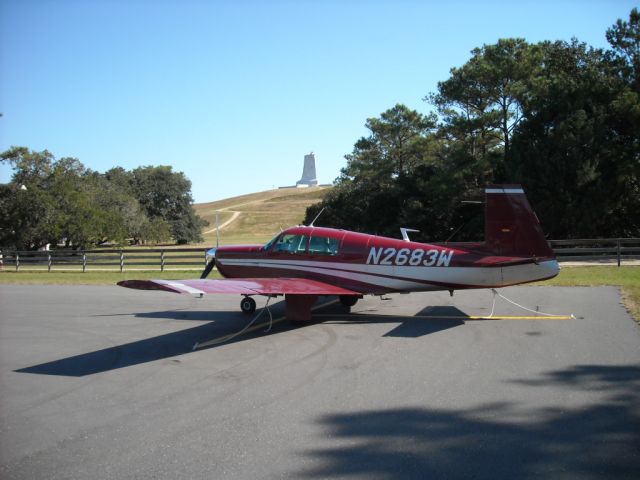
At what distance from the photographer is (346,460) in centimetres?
442

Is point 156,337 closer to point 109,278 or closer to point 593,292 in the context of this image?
point 593,292

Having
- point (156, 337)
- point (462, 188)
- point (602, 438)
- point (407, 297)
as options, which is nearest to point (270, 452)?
point (602, 438)

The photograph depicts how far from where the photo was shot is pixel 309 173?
6496 inches

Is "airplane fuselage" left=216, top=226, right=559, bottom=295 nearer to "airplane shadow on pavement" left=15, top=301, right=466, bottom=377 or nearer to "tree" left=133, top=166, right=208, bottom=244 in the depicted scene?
"airplane shadow on pavement" left=15, top=301, right=466, bottom=377

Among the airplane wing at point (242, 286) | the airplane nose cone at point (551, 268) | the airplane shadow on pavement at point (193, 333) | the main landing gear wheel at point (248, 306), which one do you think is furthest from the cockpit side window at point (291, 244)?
the airplane nose cone at point (551, 268)

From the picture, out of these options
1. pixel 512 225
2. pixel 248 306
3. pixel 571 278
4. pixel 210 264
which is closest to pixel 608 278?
pixel 571 278

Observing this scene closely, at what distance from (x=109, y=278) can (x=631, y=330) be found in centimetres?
2030

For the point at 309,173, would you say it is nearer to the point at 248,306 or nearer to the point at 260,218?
the point at 260,218

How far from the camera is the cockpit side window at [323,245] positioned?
11297 millimetres

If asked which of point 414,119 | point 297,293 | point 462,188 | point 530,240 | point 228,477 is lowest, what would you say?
point 228,477

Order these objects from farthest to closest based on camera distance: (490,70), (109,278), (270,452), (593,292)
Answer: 1. (490,70)
2. (109,278)
3. (593,292)
4. (270,452)

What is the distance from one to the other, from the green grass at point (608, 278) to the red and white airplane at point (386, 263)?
324cm

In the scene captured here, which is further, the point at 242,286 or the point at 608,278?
the point at 608,278

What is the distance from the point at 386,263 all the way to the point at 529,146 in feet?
74.0
